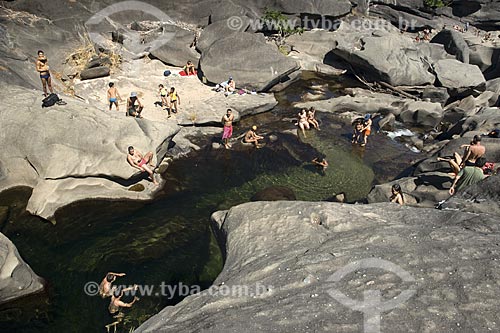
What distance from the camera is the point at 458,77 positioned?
22.8 m

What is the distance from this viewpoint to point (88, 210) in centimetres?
1198

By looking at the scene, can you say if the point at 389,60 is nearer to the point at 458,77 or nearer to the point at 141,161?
the point at 458,77

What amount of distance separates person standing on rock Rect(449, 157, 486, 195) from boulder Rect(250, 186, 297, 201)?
5.02 m

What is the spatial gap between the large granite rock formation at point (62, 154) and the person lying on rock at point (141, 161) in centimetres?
20

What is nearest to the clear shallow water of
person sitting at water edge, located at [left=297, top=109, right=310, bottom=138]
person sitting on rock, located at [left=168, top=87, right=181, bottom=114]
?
person sitting at water edge, located at [left=297, top=109, right=310, bottom=138]

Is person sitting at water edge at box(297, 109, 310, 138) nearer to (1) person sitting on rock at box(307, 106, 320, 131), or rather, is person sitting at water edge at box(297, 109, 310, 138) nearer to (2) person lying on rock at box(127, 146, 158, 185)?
(1) person sitting on rock at box(307, 106, 320, 131)

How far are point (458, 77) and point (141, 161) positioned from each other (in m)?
20.0

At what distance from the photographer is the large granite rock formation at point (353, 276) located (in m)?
4.59

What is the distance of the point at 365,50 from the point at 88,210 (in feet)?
62.6

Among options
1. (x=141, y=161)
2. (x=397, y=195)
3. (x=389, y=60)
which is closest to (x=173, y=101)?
(x=141, y=161)

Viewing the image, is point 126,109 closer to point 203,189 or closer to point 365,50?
point 203,189

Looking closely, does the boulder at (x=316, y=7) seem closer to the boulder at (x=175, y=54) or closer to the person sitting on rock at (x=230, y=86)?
the boulder at (x=175, y=54)

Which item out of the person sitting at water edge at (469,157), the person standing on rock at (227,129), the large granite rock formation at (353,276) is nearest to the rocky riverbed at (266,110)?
the large granite rock formation at (353,276)

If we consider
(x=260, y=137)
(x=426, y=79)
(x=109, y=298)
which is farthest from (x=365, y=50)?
(x=109, y=298)
